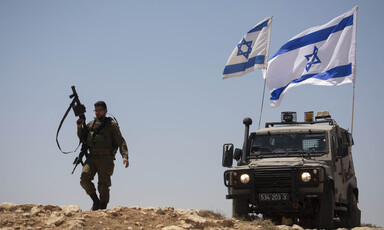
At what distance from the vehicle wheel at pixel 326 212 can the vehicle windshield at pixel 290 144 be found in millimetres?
1150

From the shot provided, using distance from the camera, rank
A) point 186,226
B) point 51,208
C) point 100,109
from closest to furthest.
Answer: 1. point 186,226
2. point 51,208
3. point 100,109

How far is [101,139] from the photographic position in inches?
391

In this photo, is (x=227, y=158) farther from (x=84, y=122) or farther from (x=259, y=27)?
(x=259, y=27)

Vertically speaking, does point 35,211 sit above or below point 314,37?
below

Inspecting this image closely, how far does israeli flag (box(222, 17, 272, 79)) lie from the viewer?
16.9m

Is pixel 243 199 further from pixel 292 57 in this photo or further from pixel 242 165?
pixel 292 57

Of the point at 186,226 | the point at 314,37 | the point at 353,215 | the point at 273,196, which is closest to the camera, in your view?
the point at 186,226

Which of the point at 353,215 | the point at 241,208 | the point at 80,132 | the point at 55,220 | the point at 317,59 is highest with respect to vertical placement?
the point at 317,59

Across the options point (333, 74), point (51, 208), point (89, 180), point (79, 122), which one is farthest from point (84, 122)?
point (333, 74)

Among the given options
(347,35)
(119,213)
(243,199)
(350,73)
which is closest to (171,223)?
(119,213)

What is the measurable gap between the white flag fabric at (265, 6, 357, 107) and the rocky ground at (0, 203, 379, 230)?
6429 mm

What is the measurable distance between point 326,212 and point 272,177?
115 centimetres

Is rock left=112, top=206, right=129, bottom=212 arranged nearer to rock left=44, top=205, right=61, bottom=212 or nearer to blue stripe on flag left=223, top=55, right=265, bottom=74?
rock left=44, top=205, right=61, bottom=212

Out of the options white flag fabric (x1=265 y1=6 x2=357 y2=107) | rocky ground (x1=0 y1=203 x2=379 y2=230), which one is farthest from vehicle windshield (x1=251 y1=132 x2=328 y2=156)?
white flag fabric (x1=265 y1=6 x2=357 y2=107)
